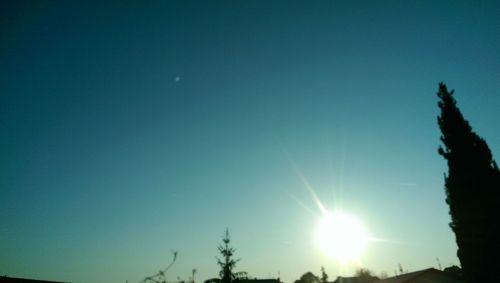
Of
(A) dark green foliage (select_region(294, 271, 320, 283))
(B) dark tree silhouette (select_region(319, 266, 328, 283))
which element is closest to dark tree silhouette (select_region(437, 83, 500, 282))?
(A) dark green foliage (select_region(294, 271, 320, 283))

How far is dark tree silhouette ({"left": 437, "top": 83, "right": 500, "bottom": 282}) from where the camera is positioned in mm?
20969

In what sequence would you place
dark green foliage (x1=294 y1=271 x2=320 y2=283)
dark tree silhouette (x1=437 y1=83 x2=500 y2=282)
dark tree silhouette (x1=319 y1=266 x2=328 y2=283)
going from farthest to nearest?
dark tree silhouette (x1=319 y1=266 x2=328 y2=283)
dark green foliage (x1=294 y1=271 x2=320 y2=283)
dark tree silhouette (x1=437 y1=83 x2=500 y2=282)

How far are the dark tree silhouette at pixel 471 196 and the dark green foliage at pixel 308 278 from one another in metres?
69.7

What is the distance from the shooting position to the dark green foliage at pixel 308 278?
8562cm

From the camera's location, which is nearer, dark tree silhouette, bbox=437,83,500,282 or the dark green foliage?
dark tree silhouette, bbox=437,83,500,282

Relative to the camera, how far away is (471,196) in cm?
2234

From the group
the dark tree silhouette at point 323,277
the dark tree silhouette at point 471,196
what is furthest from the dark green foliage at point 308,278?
the dark tree silhouette at point 471,196

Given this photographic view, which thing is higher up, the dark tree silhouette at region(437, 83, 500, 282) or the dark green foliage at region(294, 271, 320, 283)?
the dark tree silhouette at region(437, 83, 500, 282)

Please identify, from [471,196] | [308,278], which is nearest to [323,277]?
[308,278]

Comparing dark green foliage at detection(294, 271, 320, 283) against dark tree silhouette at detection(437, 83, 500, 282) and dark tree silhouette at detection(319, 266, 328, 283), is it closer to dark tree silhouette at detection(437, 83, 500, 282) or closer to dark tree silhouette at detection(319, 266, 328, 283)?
dark tree silhouette at detection(319, 266, 328, 283)

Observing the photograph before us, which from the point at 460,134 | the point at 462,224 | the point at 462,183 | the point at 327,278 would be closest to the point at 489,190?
the point at 462,183

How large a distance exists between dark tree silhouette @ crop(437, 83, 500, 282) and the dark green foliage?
69.7 m

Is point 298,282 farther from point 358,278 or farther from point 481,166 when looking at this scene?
point 481,166

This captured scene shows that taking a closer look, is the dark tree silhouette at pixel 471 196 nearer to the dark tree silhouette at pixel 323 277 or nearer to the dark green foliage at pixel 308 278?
the dark green foliage at pixel 308 278
